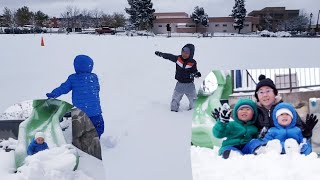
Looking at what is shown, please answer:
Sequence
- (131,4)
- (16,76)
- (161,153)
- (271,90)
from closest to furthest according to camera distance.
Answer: (271,90)
(161,153)
(131,4)
(16,76)

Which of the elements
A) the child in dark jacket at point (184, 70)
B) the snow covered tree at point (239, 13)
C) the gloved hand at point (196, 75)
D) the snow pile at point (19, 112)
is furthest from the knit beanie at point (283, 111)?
the child in dark jacket at point (184, 70)

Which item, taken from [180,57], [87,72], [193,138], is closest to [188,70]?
[180,57]

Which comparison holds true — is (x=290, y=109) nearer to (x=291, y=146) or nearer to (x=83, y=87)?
(x=291, y=146)

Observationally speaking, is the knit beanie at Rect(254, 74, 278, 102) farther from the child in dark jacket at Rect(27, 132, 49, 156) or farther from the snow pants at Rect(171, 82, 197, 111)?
the snow pants at Rect(171, 82, 197, 111)

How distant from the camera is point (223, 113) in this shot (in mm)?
1150

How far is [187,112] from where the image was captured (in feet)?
10.1

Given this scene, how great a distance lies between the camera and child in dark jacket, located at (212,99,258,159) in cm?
111

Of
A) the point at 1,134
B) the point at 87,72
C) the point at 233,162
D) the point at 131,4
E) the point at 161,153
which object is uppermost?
the point at 131,4

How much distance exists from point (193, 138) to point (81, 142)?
36cm

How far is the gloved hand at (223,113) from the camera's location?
1144 mm

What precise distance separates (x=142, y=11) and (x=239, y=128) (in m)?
1.39

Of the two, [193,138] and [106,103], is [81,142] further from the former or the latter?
[106,103]

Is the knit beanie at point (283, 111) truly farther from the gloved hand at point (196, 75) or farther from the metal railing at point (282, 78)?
the gloved hand at point (196, 75)

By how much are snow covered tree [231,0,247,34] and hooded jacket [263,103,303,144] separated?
0.97m
